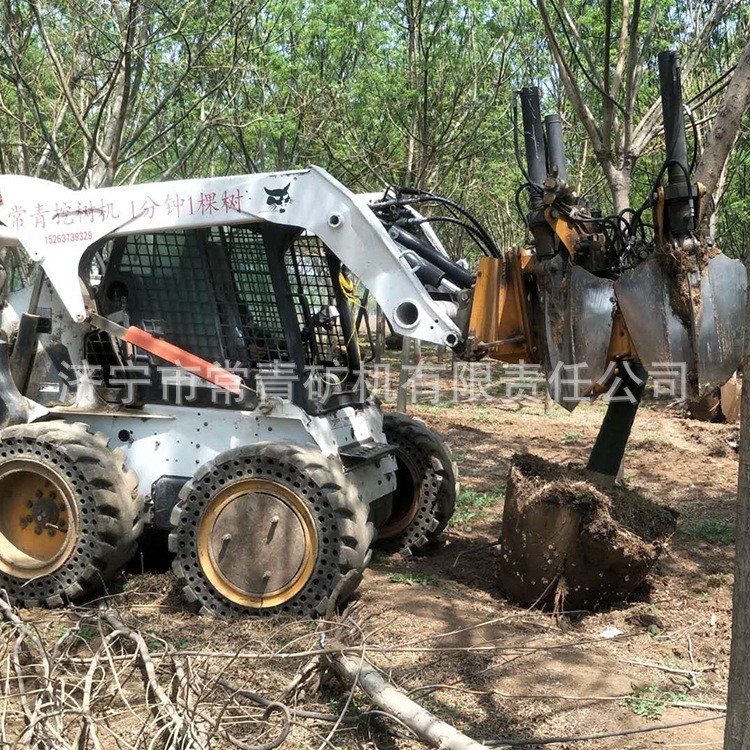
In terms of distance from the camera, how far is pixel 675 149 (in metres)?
4.79

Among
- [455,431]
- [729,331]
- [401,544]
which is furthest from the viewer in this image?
[455,431]

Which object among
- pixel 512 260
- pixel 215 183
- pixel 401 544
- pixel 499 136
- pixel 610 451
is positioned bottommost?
pixel 401 544

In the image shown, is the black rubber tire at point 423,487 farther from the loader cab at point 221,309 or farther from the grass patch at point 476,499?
the grass patch at point 476,499

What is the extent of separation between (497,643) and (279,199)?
2717mm

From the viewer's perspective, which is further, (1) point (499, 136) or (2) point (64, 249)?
(1) point (499, 136)

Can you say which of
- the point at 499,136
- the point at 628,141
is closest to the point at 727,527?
the point at 628,141

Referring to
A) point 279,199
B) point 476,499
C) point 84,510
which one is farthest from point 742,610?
point 476,499

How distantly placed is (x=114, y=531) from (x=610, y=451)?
302cm

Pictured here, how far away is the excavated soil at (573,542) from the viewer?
5461 millimetres

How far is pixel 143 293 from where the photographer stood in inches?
238

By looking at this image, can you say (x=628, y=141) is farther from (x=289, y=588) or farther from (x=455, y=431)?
(x=455, y=431)

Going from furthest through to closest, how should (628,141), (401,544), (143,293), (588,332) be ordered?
(628,141) → (401,544) → (143,293) → (588,332)

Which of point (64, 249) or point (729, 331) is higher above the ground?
point (64, 249)

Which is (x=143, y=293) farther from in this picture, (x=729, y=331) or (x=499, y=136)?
(x=499, y=136)
